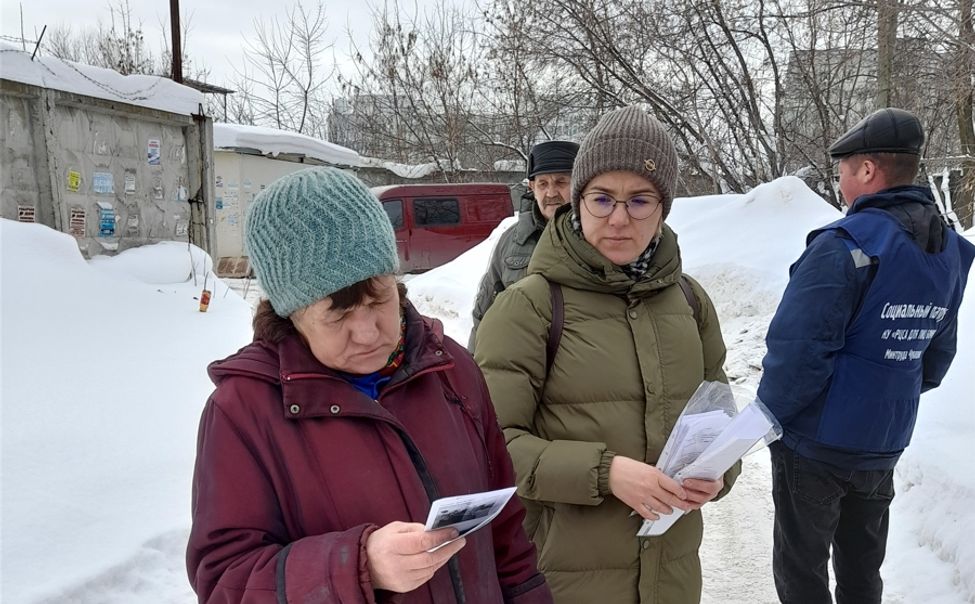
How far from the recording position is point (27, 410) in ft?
11.5

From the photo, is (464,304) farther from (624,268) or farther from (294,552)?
(294,552)

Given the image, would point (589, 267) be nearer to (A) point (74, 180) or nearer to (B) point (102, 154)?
(A) point (74, 180)

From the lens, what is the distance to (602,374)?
1.64m

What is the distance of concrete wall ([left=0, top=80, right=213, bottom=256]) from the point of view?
20.7 ft

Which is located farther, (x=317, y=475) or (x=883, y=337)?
(x=883, y=337)

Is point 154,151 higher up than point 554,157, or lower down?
higher up

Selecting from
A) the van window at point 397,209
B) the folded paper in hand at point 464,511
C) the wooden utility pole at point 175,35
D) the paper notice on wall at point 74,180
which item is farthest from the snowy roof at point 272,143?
the folded paper in hand at point 464,511

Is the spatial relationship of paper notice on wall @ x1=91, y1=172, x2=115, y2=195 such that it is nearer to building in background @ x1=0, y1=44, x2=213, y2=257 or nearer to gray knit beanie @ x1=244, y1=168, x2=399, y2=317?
building in background @ x1=0, y1=44, x2=213, y2=257

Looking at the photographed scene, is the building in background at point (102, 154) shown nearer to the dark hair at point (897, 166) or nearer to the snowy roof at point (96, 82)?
the snowy roof at point (96, 82)

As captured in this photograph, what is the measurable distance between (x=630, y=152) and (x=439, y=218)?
12.1 meters

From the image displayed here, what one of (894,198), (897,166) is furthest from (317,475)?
(897,166)

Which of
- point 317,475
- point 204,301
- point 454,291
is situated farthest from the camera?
point 454,291

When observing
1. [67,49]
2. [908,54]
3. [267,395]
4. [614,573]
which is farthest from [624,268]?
[67,49]

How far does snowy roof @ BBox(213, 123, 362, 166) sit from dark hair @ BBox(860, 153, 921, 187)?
13.9m
